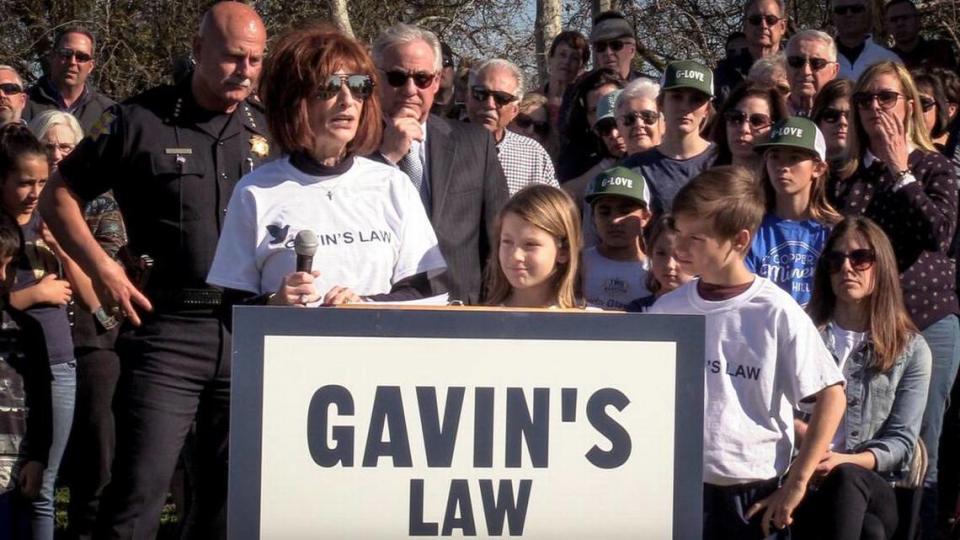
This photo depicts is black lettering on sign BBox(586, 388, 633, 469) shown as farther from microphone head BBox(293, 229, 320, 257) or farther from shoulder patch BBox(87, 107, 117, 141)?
shoulder patch BBox(87, 107, 117, 141)

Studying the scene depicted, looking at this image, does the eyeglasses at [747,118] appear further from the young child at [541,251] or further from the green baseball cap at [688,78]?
the young child at [541,251]

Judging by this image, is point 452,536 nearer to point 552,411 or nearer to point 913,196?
point 552,411

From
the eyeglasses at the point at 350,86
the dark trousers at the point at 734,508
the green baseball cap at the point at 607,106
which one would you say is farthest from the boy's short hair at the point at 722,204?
the green baseball cap at the point at 607,106

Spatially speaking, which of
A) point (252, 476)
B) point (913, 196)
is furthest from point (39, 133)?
point (252, 476)

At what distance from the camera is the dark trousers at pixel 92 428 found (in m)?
6.00

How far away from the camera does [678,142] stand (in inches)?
241

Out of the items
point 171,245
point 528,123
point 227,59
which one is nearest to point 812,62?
point 528,123

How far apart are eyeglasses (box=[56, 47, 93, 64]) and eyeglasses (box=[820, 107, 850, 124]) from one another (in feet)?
16.2

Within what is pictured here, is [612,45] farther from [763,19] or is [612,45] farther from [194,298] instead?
[194,298]

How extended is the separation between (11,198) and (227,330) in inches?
77.5

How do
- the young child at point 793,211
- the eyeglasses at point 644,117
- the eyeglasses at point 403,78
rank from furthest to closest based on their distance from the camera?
the eyeglasses at point 644,117 < the young child at point 793,211 < the eyeglasses at point 403,78

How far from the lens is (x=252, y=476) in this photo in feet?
9.68

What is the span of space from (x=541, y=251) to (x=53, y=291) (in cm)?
228

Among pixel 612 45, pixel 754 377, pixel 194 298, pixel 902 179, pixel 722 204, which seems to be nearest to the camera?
pixel 754 377
